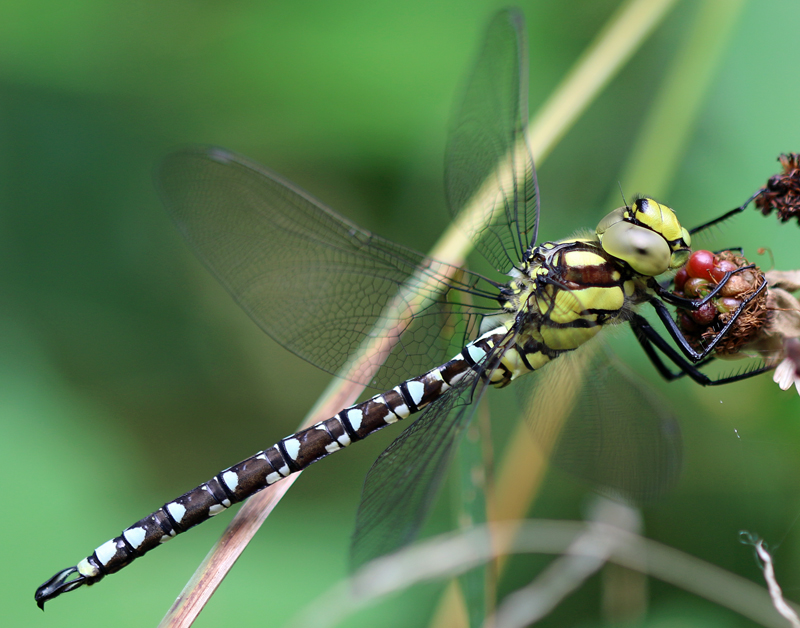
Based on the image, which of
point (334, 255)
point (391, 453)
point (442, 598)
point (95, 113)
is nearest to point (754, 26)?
point (334, 255)

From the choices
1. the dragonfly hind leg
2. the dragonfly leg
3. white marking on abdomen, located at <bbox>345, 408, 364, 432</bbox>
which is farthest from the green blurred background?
white marking on abdomen, located at <bbox>345, 408, 364, 432</bbox>

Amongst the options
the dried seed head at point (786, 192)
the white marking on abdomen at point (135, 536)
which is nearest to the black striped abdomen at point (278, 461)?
the white marking on abdomen at point (135, 536)

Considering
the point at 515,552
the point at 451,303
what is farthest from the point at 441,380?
the point at 515,552

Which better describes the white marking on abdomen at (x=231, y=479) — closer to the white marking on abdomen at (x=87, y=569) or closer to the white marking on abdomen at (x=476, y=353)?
the white marking on abdomen at (x=87, y=569)

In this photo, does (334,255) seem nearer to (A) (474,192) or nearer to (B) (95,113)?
(A) (474,192)

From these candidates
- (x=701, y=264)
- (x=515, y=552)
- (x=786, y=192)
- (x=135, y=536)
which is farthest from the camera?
(x=515, y=552)

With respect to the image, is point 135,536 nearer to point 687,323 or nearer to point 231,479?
point 231,479
